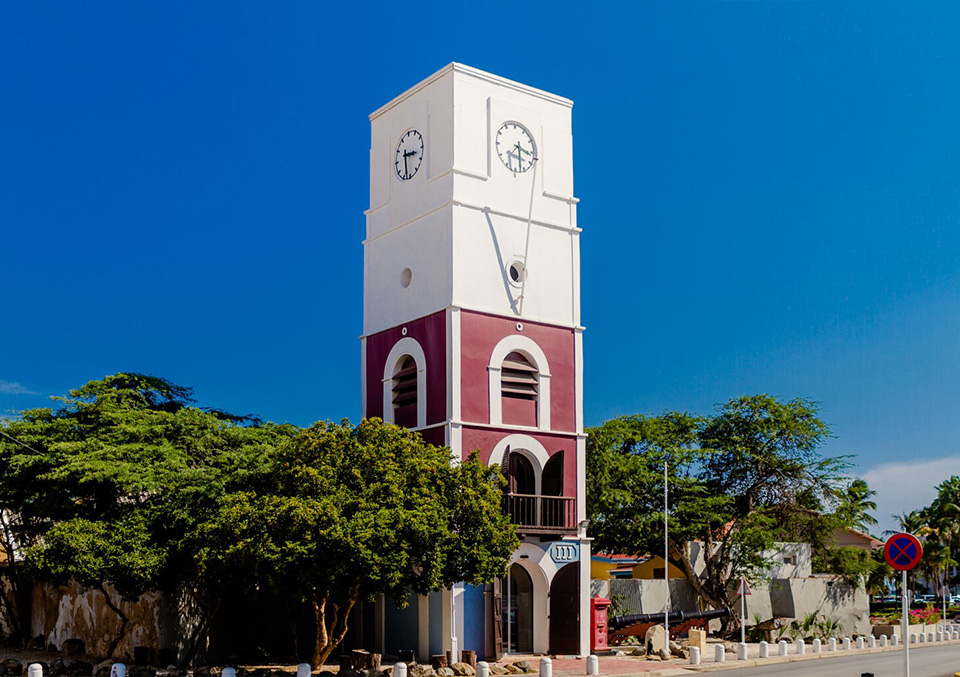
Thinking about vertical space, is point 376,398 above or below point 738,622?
above

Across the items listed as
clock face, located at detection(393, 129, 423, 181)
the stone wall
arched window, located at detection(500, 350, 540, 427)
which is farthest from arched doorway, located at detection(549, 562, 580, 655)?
clock face, located at detection(393, 129, 423, 181)

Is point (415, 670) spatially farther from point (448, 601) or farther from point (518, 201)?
point (518, 201)

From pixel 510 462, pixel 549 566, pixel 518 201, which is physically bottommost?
pixel 549 566

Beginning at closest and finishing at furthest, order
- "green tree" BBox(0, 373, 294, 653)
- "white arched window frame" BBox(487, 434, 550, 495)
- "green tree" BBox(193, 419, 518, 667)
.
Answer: "green tree" BBox(193, 419, 518, 667) < "green tree" BBox(0, 373, 294, 653) < "white arched window frame" BBox(487, 434, 550, 495)

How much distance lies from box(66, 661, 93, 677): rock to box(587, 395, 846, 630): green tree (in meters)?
20.0

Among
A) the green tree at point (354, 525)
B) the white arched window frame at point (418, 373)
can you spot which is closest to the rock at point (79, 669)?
the green tree at point (354, 525)

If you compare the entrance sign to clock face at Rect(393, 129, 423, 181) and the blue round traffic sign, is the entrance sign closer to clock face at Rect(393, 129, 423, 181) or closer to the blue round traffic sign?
clock face at Rect(393, 129, 423, 181)

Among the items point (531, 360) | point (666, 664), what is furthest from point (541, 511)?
point (666, 664)

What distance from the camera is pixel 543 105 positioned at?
34969 mm

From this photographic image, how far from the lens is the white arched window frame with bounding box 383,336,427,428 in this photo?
32.6 m

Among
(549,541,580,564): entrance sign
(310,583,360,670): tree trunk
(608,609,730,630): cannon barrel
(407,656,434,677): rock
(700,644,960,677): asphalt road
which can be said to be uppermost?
(549,541,580,564): entrance sign

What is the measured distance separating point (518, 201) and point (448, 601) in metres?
12.0

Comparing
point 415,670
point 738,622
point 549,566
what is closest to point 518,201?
point 549,566

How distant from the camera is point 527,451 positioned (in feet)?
106
